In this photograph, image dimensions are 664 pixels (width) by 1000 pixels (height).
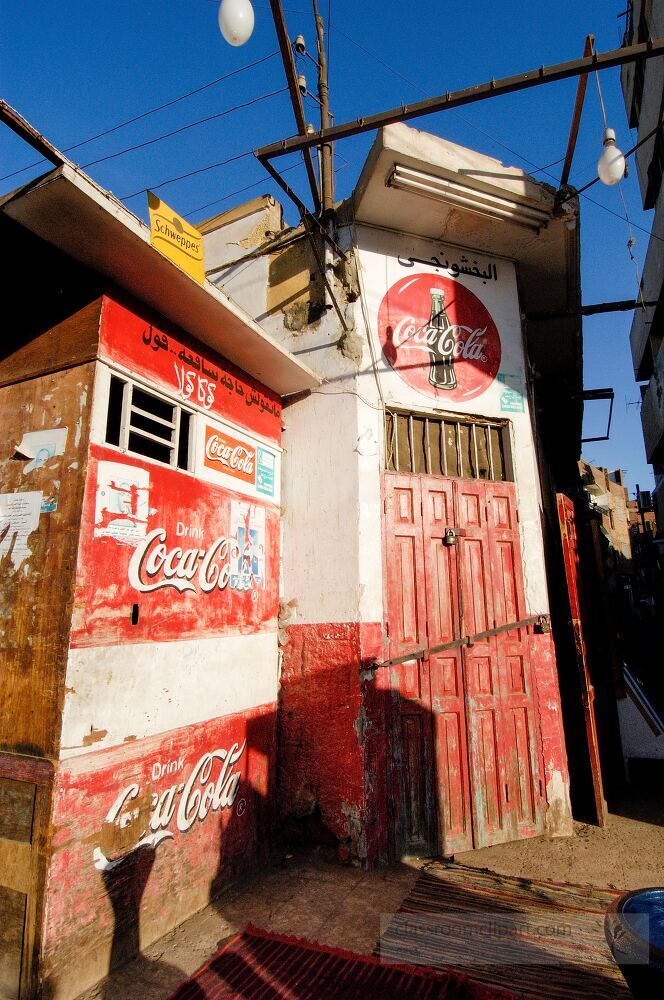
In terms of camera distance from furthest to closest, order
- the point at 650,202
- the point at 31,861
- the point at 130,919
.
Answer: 1. the point at 650,202
2. the point at 130,919
3. the point at 31,861

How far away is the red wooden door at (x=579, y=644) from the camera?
20.2 feet

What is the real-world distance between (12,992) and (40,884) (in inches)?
26.5

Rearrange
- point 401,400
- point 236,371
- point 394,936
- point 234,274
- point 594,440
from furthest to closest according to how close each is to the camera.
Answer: point 594,440 < point 234,274 < point 401,400 < point 236,371 < point 394,936

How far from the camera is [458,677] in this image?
5852mm

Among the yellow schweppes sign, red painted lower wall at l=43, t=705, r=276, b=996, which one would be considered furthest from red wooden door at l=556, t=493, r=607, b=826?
the yellow schweppes sign

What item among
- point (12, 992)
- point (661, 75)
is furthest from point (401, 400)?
point (661, 75)

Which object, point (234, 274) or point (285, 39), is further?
point (234, 274)

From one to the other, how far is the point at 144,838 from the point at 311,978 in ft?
4.95

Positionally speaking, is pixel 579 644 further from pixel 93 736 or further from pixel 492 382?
pixel 93 736

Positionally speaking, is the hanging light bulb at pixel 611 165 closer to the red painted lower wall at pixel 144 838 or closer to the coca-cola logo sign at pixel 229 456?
the coca-cola logo sign at pixel 229 456

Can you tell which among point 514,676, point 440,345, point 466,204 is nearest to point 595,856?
point 514,676

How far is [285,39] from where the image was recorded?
500 centimetres

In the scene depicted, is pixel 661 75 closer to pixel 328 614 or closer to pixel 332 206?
pixel 332 206

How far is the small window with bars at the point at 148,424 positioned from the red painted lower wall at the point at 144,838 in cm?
243
